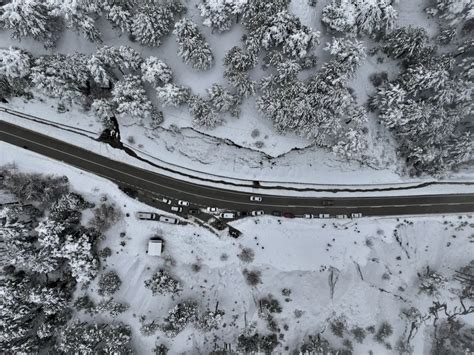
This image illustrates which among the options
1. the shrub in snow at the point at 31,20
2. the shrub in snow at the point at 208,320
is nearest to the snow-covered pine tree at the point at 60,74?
the shrub in snow at the point at 31,20

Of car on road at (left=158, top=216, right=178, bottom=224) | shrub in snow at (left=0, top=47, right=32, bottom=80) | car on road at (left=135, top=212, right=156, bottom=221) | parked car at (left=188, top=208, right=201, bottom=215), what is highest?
shrub in snow at (left=0, top=47, right=32, bottom=80)

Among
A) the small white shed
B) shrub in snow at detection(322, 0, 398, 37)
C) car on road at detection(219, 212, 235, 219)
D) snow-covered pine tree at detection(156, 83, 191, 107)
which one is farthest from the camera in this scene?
car on road at detection(219, 212, 235, 219)

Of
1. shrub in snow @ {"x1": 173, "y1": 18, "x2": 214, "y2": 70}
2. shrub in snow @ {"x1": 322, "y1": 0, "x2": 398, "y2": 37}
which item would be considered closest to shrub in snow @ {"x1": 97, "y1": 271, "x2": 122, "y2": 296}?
shrub in snow @ {"x1": 173, "y1": 18, "x2": 214, "y2": 70}

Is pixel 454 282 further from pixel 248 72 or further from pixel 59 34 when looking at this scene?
pixel 59 34

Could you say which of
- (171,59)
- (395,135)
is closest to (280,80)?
(171,59)

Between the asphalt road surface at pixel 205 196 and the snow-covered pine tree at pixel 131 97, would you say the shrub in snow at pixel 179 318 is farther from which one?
the snow-covered pine tree at pixel 131 97

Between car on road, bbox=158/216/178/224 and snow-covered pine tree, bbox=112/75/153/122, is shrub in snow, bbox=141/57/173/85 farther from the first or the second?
car on road, bbox=158/216/178/224
